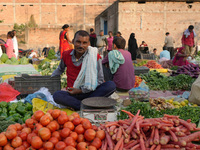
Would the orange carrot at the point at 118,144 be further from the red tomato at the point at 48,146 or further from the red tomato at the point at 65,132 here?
the red tomato at the point at 48,146

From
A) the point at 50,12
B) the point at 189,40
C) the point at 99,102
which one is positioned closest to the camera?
the point at 99,102

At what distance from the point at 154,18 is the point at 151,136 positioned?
1501cm

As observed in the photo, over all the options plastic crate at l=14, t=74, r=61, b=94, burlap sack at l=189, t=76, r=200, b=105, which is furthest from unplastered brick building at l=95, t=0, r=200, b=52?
burlap sack at l=189, t=76, r=200, b=105

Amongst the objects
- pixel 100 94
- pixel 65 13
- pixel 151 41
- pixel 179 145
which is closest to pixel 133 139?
pixel 179 145

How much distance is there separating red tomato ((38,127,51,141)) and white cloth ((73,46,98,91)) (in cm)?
145

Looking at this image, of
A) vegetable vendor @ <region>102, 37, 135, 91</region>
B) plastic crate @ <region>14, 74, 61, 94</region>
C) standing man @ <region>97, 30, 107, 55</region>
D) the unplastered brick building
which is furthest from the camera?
the unplastered brick building

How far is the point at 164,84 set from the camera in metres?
6.17

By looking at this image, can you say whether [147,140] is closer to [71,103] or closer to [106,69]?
[71,103]

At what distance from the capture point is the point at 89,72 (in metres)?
3.54

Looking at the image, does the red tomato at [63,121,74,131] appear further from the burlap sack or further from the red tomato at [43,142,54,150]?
the burlap sack

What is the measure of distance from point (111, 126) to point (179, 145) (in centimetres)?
67

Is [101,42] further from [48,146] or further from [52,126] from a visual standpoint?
[48,146]

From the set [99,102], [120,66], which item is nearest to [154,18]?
[120,66]

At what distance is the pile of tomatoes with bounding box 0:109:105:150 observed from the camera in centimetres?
210
